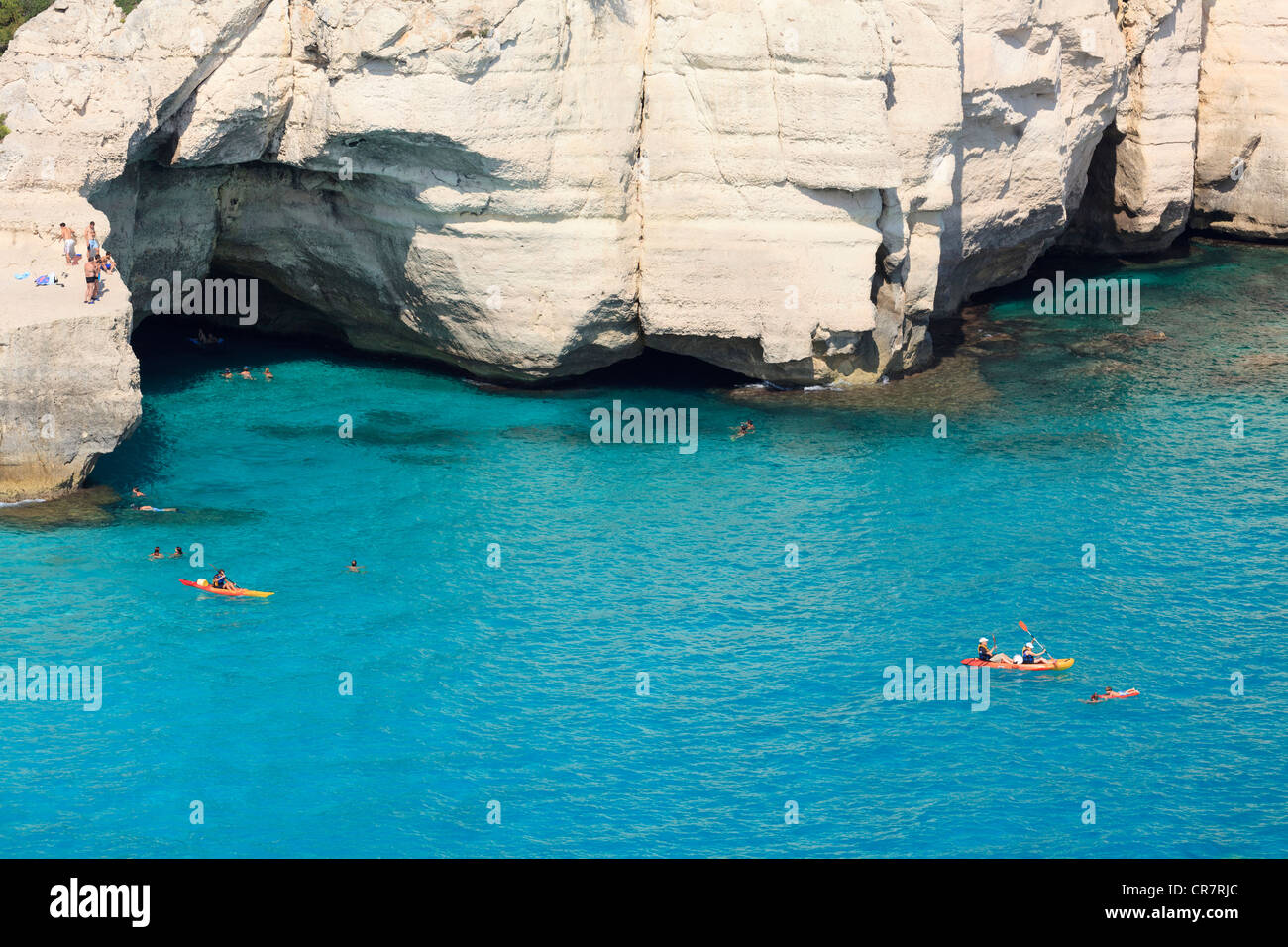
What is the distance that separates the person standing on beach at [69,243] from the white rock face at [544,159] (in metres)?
0.87

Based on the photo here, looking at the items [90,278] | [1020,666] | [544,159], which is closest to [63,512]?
[90,278]

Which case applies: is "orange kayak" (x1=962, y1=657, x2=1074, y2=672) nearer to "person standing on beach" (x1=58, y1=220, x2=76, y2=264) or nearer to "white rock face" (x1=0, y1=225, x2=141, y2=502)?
"white rock face" (x1=0, y1=225, x2=141, y2=502)

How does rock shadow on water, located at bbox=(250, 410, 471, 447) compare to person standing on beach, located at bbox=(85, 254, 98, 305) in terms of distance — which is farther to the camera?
rock shadow on water, located at bbox=(250, 410, 471, 447)

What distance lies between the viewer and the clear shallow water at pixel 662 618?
95.8 ft

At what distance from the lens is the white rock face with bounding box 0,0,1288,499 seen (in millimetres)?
41469

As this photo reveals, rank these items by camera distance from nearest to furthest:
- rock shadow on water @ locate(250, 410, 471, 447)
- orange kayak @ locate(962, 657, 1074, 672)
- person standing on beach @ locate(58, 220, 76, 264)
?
orange kayak @ locate(962, 657, 1074, 672), person standing on beach @ locate(58, 220, 76, 264), rock shadow on water @ locate(250, 410, 471, 447)

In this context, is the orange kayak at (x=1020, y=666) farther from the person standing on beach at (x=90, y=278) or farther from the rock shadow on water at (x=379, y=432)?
the person standing on beach at (x=90, y=278)

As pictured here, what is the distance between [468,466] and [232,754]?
13527 millimetres

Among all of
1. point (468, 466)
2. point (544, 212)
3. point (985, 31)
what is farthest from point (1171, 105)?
point (468, 466)

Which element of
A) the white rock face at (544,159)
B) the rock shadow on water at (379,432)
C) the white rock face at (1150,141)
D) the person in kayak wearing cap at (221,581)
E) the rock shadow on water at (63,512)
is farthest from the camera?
the white rock face at (1150,141)

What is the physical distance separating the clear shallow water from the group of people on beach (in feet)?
15.7

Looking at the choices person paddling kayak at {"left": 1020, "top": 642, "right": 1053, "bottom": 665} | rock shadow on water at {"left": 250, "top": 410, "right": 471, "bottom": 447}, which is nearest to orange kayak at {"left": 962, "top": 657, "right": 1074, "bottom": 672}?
person paddling kayak at {"left": 1020, "top": 642, "right": 1053, "bottom": 665}

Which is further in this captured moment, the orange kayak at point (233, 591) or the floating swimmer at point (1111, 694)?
the orange kayak at point (233, 591)

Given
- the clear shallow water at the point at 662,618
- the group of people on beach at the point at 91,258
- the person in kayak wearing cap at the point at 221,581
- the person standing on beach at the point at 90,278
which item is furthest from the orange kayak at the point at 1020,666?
the group of people on beach at the point at 91,258
